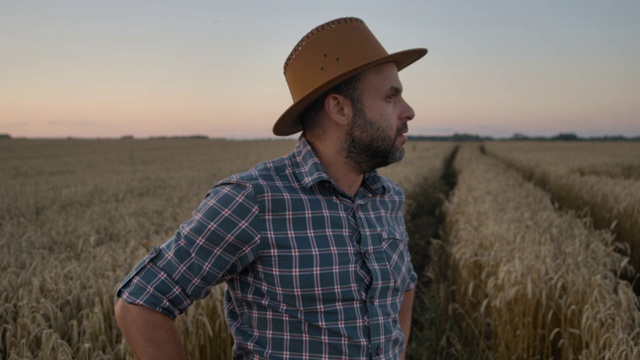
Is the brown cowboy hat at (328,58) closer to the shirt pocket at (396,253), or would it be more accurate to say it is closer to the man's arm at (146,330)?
the shirt pocket at (396,253)

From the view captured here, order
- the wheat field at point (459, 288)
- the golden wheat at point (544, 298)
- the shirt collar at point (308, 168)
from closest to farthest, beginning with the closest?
1. the shirt collar at point (308, 168)
2. the wheat field at point (459, 288)
3. the golden wheat at point (544, 298)

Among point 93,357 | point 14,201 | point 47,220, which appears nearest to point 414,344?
point 93,357

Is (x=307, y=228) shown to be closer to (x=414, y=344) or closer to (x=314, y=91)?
(x=314, y=91)

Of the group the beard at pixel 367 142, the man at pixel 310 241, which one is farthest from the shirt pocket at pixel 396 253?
the beard at pixel 367 142

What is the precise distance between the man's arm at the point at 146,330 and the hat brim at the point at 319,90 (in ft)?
2.69

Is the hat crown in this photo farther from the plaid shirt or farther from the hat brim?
the plaid shirt

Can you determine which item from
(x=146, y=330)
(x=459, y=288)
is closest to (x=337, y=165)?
(x=146, y=330)

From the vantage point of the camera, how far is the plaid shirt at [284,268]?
147cm

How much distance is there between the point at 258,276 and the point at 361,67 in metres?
0.78

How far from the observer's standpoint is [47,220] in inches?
309

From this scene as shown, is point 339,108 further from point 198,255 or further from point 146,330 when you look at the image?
point 146,330

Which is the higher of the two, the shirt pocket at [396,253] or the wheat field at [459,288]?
the shirt pocket at [396,253]

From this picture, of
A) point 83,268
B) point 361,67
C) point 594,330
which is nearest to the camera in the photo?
point 361,67

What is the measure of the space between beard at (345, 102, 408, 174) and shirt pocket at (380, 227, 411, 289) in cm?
28
